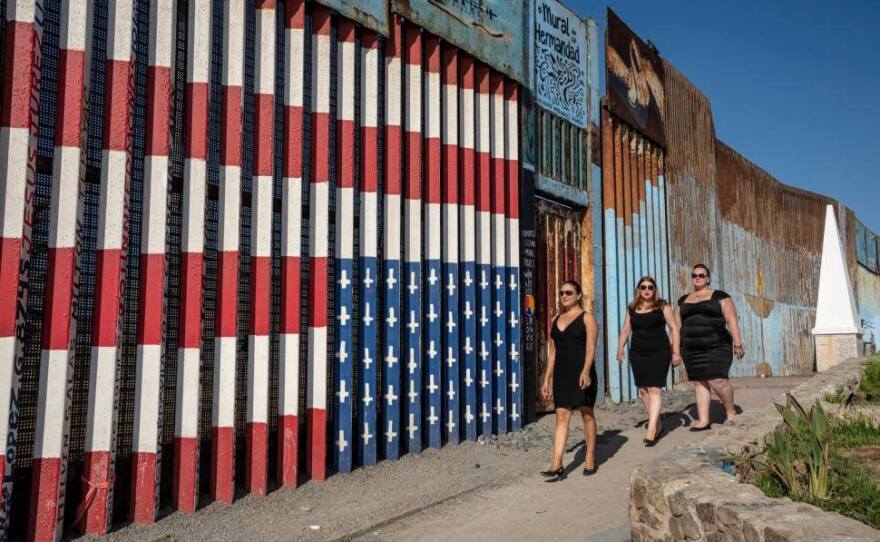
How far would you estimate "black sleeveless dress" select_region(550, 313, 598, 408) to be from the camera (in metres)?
5.79

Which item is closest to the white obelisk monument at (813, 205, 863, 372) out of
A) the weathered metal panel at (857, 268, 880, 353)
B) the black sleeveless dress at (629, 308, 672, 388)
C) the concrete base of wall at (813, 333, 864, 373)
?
the concrete base of wall at (813, 333, 864, 373)

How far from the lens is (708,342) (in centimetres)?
702

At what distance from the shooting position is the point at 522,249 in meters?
8.62

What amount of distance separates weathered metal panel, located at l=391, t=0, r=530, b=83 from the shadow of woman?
4.13 metres

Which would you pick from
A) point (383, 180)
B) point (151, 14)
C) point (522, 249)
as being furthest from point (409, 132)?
point (151, 14)

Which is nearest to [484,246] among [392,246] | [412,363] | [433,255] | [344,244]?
[433,255]

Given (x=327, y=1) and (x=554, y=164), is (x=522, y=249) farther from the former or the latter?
(x=327, y=1)

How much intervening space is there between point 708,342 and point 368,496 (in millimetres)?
3514

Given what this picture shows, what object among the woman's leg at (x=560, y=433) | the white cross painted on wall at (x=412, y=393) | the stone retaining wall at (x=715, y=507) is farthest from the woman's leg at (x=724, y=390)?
the white cross painted on wall at (x=412, y=393)

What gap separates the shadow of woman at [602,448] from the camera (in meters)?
6.40

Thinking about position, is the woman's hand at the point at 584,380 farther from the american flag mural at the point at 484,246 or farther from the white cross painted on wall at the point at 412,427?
the american flag mural at the point at 484,246

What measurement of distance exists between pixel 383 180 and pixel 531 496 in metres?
3.16

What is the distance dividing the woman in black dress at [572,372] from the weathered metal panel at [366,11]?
2.93 metres

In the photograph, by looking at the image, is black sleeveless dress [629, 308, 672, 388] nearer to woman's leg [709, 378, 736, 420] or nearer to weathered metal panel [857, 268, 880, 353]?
woman's leg [709, 378, 736, 420]
